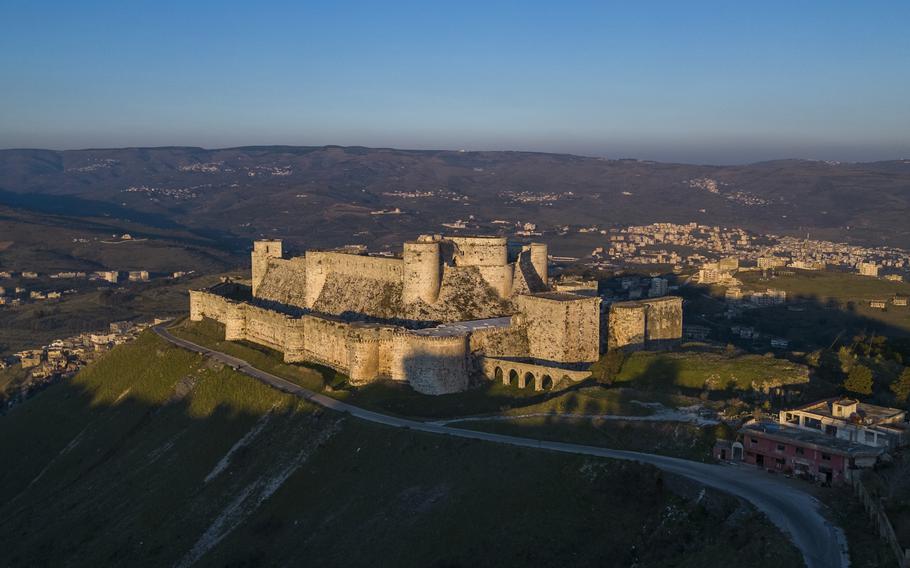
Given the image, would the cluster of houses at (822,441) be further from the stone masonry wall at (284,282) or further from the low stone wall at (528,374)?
the stone masonry wall at (284,282)

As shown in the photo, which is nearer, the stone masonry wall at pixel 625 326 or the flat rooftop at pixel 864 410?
the flat rooftop at pixel 864 410

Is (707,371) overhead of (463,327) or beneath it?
beneath

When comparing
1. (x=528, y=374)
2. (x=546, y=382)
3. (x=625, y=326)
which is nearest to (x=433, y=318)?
(x=528, y=374)

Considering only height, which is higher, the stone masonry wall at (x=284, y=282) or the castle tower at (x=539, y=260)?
the castle tower at (x=539, y=260)

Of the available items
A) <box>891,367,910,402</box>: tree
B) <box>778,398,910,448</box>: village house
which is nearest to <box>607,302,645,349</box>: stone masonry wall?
<box>891,367,910,402</box>: tree

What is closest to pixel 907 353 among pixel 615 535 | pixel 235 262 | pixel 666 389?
pixel 666 389

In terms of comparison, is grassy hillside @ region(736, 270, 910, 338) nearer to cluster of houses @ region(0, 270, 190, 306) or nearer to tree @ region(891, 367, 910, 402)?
tree @ region(891, 367, 910, 402)

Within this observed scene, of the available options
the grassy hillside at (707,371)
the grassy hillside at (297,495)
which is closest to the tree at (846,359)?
the grassy hillside at (707,371)

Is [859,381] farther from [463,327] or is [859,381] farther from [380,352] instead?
[380,352]
